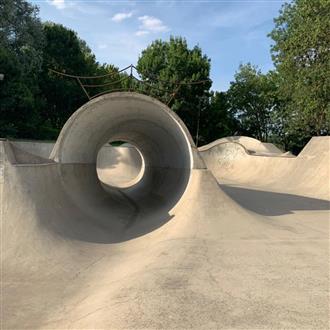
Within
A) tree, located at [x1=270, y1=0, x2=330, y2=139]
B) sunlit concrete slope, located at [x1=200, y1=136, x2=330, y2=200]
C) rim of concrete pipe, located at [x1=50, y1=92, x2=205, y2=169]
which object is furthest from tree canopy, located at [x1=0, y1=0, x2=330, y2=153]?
sunlit concrete slope, located at [x1=200, y1=136, x2=330, y2=200]

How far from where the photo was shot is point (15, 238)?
850 centimetres

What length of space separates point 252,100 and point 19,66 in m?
30.8

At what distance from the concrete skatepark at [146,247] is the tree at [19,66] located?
54.7 ft

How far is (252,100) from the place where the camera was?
49.5 metres

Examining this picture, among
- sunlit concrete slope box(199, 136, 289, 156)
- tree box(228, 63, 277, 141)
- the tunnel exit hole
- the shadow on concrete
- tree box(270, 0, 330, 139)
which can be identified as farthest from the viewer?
tree box(228, 63, 277, 141)

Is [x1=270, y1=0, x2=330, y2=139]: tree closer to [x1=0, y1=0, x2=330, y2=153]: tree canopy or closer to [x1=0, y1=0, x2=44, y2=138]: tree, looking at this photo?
[x1=0, y1=0, x2=330, y2=153]: tree canopy

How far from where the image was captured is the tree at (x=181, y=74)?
4188 centimetres

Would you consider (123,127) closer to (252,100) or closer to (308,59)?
(308,59)

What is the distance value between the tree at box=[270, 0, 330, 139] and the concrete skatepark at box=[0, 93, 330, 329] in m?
11.9

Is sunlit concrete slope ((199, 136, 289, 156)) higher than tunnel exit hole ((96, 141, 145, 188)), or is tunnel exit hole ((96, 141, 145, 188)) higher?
sunlit concrete slope ((199, 136, 289, 156))

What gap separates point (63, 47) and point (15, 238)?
37.6 metres

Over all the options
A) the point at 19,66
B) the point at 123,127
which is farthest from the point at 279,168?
the point at 19,66

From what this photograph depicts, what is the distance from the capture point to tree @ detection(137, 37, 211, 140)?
4188cm

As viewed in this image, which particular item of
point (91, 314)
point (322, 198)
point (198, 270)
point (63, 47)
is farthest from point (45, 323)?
point (63, 47)
